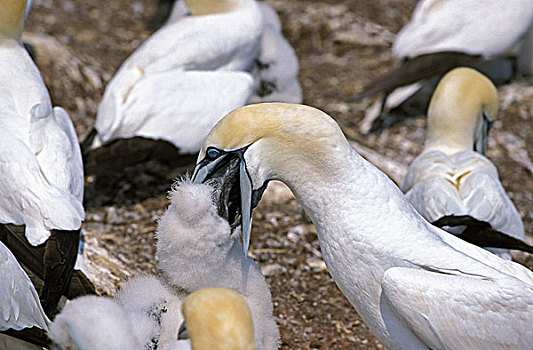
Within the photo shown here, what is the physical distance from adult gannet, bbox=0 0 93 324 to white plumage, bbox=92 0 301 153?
639mm

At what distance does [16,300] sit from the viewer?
3105mm

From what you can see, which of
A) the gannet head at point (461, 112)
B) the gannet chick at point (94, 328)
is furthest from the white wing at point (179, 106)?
the gannet chick at point (94, 328)

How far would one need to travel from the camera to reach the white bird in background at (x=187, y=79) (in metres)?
5.27

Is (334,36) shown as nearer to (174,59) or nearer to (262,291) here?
(174,59)

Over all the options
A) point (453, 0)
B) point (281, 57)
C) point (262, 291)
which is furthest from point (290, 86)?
point (262, 291)

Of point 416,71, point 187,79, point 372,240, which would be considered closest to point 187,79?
point 187,79

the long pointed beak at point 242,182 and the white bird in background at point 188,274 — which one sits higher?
the long pointed beak at point 242,182

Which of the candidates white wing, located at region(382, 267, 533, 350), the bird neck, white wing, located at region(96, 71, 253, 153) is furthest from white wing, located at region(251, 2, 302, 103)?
white wing, located at region(382, 267, 533, 350)

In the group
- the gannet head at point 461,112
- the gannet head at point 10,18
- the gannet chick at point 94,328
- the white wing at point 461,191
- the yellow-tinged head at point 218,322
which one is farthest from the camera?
the gannet head at point 461,112

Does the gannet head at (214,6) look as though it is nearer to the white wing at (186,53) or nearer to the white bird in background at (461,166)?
the white wing at (186,53)

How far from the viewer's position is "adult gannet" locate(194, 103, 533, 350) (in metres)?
2.84

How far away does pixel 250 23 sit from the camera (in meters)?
5.96

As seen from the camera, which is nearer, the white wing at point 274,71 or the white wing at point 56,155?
the white wing at point 56,155

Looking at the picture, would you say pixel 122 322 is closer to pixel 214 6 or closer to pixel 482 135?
pixel 482 135
